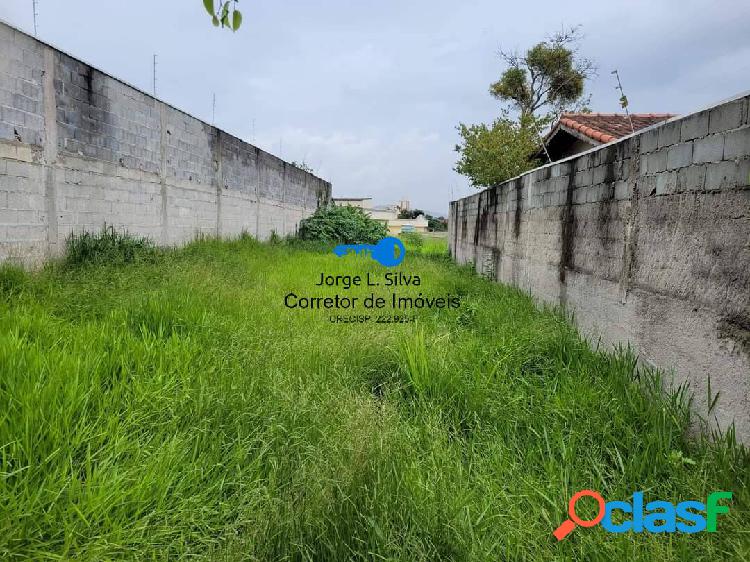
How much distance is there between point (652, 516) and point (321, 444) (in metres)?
1.37

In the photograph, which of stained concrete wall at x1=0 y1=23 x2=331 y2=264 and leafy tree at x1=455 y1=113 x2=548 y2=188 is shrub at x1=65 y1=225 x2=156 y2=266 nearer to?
stained concrete wall at x1=0 y1=23 x2=331 y2=264

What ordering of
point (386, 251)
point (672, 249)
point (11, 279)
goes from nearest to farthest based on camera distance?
point (672, 249), point (11, 279), point (386, 251)

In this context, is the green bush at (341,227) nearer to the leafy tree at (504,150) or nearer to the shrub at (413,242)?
the shrub at (413,242)

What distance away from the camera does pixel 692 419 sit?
2176 millimetres

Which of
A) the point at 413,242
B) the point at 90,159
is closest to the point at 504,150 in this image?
the point at 413,242

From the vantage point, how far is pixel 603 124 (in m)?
7.64

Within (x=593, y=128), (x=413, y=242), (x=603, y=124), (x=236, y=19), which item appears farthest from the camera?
(x=413, y=242)

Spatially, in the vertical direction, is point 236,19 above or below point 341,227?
above

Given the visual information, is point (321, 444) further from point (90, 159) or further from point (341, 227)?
point (341, 227)

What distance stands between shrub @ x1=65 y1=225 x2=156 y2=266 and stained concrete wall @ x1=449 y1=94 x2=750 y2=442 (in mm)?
5098

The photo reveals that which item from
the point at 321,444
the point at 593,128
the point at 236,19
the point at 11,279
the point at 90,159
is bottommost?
the point at 321,444

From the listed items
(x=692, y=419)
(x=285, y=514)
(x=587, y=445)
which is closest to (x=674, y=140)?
(x=692, y=419)

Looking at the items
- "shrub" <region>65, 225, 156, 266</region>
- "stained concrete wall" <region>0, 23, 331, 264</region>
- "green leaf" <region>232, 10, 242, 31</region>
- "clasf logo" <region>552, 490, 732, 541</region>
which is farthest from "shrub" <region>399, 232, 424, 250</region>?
"green leaf" <region>232, 10, 242, 31</region>

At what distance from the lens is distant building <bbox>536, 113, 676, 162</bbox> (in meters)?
6.80
